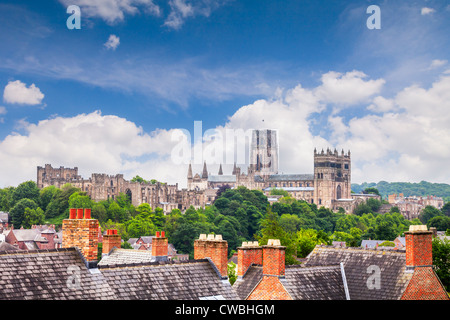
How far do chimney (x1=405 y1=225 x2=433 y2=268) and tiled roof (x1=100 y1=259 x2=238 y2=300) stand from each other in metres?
5.91

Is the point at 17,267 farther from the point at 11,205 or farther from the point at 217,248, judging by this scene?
the point at 11,205

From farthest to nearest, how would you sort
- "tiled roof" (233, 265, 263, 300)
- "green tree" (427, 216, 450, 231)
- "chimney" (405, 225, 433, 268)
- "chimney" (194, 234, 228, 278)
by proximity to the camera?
1. "green tree" (427, 216, 450, 231)
2. "tiled roof" (233, 265, 263, 300)
3. "chimney" (405, 225, 433, 268)
4. "chimney" (194, 234, 228, 278)

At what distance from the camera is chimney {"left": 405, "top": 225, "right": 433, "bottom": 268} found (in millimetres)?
17719

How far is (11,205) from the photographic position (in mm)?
130375

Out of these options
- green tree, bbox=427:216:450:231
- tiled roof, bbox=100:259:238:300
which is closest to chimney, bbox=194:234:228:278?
tiled roof, bbox=100:259:238:300

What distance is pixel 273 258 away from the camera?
701 inches

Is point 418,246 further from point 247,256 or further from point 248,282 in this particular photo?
point 247,256

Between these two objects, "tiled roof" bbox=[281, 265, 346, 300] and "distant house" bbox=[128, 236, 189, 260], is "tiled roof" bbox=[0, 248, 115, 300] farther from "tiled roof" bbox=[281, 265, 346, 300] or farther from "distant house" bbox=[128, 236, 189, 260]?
"distant house" bbox=[128, 236, 189, 260]

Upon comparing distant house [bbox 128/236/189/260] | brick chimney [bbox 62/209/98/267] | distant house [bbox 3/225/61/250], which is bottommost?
distant house [bbox 128/236/189/260]

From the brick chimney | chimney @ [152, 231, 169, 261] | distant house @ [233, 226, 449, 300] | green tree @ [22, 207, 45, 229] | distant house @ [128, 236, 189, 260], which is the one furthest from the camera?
green tree @ [22, 207, 45, 229]

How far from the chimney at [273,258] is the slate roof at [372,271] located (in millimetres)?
3292

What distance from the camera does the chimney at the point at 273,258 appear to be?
17556 millimetres
